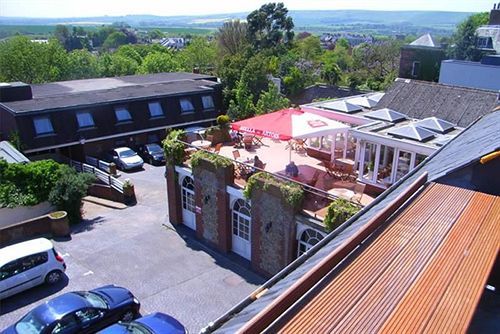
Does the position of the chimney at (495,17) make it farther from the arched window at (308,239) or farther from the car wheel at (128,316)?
the car wheel at (128,316)

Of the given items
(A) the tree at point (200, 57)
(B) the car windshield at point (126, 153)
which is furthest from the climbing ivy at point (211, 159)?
(A) the tree at point (200, 57)

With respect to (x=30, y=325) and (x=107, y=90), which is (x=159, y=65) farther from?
(x=30, y=325)

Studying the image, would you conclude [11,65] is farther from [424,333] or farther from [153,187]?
[424,333]

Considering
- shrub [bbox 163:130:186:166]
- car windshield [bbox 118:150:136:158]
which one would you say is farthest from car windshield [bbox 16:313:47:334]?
car windshield [bbox 118:150:136:158]

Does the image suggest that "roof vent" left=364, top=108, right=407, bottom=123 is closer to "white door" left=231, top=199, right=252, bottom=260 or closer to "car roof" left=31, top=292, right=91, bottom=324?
"white door" left=231, top=199, right=252, bottom=260

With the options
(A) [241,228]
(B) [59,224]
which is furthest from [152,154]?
(A) [241,228]
